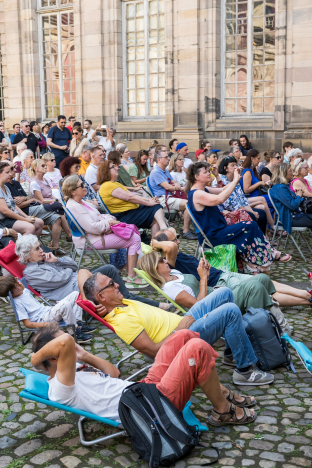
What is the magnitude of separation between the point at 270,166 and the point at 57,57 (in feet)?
33.0

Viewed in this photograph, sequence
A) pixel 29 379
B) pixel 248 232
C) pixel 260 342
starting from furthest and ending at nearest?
1. pixel 248 232
2. pixel 260 342
3. pixel 29 379

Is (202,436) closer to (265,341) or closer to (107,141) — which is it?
(265,341)

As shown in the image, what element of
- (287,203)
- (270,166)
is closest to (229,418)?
(287,203)

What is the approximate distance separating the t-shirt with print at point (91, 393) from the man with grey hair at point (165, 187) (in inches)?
229

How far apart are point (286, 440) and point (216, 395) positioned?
47 cm

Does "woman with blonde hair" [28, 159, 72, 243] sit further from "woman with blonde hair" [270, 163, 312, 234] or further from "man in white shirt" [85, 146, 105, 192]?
"woman with blonde hair" [270, 163, 312, 234]

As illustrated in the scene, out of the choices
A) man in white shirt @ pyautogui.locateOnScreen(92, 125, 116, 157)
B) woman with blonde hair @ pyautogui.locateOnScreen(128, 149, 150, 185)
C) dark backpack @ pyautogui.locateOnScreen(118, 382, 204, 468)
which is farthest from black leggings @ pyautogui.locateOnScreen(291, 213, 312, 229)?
man in white shirt @ pyautogui.locateOnScreen(92, 125, 116, 157)

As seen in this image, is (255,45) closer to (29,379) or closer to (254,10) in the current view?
(254,10)

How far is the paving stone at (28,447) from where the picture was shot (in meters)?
3.18

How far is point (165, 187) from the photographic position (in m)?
8.88

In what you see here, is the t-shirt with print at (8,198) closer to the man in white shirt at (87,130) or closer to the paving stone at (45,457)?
the paving stone at (45,457)

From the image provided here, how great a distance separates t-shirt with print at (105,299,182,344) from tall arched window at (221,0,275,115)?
11.0m

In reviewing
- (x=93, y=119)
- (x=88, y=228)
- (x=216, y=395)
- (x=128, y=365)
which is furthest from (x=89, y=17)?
(x=216, y=395)

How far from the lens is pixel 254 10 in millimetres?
13727
